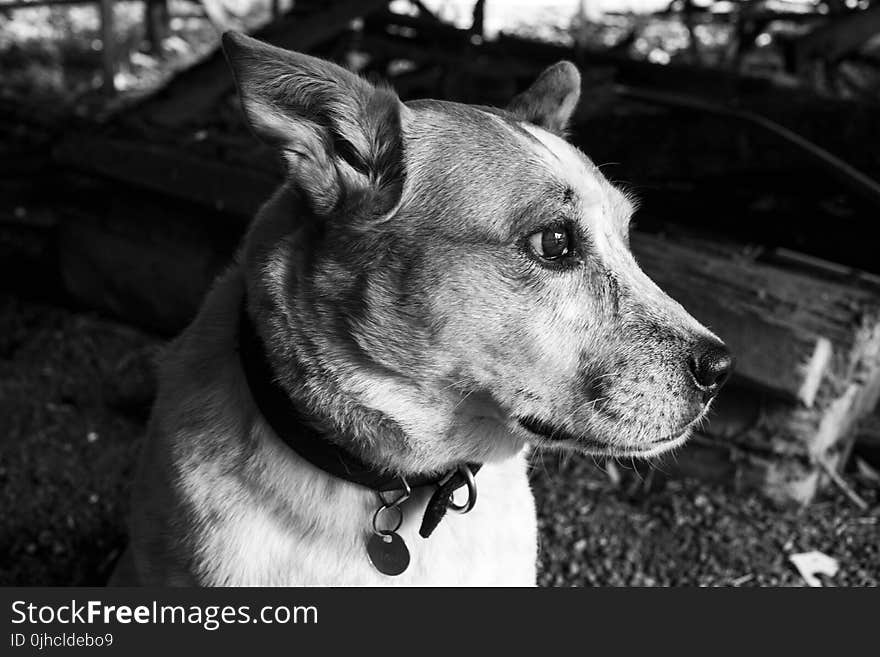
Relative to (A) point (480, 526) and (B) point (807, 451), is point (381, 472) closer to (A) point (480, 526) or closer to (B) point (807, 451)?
(A) point (480, 526)

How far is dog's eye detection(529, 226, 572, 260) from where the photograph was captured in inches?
86.9

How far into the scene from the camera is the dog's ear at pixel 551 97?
8.79ft

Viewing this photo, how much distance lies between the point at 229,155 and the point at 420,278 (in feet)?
9.21

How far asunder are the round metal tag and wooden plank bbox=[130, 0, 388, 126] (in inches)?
140

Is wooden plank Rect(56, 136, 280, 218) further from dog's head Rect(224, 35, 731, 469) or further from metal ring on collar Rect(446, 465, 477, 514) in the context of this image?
metal ring on collar Rect(446, 465, 477, 514)

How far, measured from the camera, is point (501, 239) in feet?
7.14

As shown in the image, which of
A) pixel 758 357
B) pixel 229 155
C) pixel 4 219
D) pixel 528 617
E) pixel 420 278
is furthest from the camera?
pixel 4 219

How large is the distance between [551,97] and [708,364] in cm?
93

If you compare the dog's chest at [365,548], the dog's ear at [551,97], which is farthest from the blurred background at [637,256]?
the dog's chest at [365,548]

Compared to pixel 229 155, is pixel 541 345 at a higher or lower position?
higher

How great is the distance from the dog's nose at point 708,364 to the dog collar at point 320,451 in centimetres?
59

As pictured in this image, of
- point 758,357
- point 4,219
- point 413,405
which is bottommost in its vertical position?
point 4,219

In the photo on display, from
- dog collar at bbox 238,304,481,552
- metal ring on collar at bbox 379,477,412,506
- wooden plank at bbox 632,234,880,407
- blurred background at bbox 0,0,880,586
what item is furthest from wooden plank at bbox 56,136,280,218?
metal ring on collar at bbox 379,477,412,506

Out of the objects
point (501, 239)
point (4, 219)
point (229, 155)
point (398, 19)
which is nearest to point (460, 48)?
point (398, 19)
